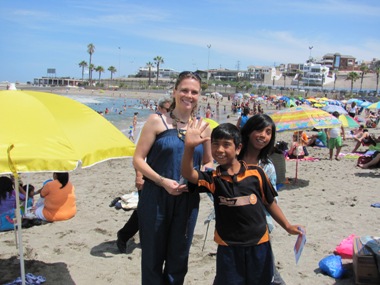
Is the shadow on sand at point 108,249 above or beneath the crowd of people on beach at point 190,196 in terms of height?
beneath

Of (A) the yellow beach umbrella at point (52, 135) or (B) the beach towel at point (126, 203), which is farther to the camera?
(B) the beach towel at point (126, 203)

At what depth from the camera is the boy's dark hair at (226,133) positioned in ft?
7.73

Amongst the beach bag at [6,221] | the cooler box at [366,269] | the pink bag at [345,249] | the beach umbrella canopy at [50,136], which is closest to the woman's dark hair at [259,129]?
the beach umbrella canopy at [50,136]

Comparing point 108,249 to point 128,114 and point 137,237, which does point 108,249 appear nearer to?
point 137,237

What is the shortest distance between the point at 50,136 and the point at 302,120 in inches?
223

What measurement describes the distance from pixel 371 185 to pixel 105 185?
545 cm

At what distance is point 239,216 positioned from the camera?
7.77 ft

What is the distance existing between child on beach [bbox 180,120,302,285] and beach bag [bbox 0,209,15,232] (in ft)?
12.0

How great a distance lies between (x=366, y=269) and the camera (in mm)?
3471

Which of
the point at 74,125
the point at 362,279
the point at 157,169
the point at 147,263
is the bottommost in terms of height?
the point at 362,279

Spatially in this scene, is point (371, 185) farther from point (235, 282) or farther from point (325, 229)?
point (235, 282)

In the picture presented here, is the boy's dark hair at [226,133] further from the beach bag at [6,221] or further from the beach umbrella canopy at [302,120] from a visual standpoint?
the beach umbrella canopy at [302,120]

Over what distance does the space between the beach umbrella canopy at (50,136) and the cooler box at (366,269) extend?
231 cm

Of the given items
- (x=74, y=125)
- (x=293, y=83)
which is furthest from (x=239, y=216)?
(x=293, y=83)
